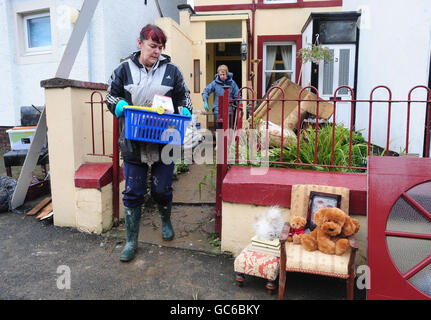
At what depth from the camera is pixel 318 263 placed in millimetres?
2328

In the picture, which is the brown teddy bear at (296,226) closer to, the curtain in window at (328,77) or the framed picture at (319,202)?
the framed picture at (319,202)

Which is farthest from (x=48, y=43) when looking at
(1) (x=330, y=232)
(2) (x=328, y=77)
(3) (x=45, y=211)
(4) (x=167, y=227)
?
(1) (x=330, y=232)

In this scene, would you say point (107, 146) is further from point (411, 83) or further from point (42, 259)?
point (411, 83)

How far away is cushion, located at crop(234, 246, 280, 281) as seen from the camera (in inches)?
101

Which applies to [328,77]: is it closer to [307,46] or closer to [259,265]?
[307,46]

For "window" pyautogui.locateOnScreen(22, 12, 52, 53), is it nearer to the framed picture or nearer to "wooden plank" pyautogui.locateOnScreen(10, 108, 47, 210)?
"wooden plank" pyautogui.locateOnScreen(10, 108, 47, 210)

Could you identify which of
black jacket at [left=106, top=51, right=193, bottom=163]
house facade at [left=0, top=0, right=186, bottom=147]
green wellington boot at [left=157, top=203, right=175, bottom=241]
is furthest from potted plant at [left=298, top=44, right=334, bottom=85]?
green wellington boot at [left=157, top=203, right=175, bottom=241]

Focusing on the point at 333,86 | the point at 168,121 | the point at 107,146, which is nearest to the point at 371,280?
the point at 168,121

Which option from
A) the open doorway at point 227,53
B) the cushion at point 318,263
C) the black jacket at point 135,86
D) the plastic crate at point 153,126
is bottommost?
the cushion at point 318,263

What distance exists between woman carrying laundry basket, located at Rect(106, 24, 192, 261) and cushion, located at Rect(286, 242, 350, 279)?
4.59 ft

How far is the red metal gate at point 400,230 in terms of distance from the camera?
224 cm

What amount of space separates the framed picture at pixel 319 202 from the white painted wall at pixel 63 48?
5387 mm

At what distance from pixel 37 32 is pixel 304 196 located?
24.3 ft

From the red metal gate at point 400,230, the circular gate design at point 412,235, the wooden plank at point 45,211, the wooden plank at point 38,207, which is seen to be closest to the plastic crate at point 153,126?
the red metal gate at point 400,230
